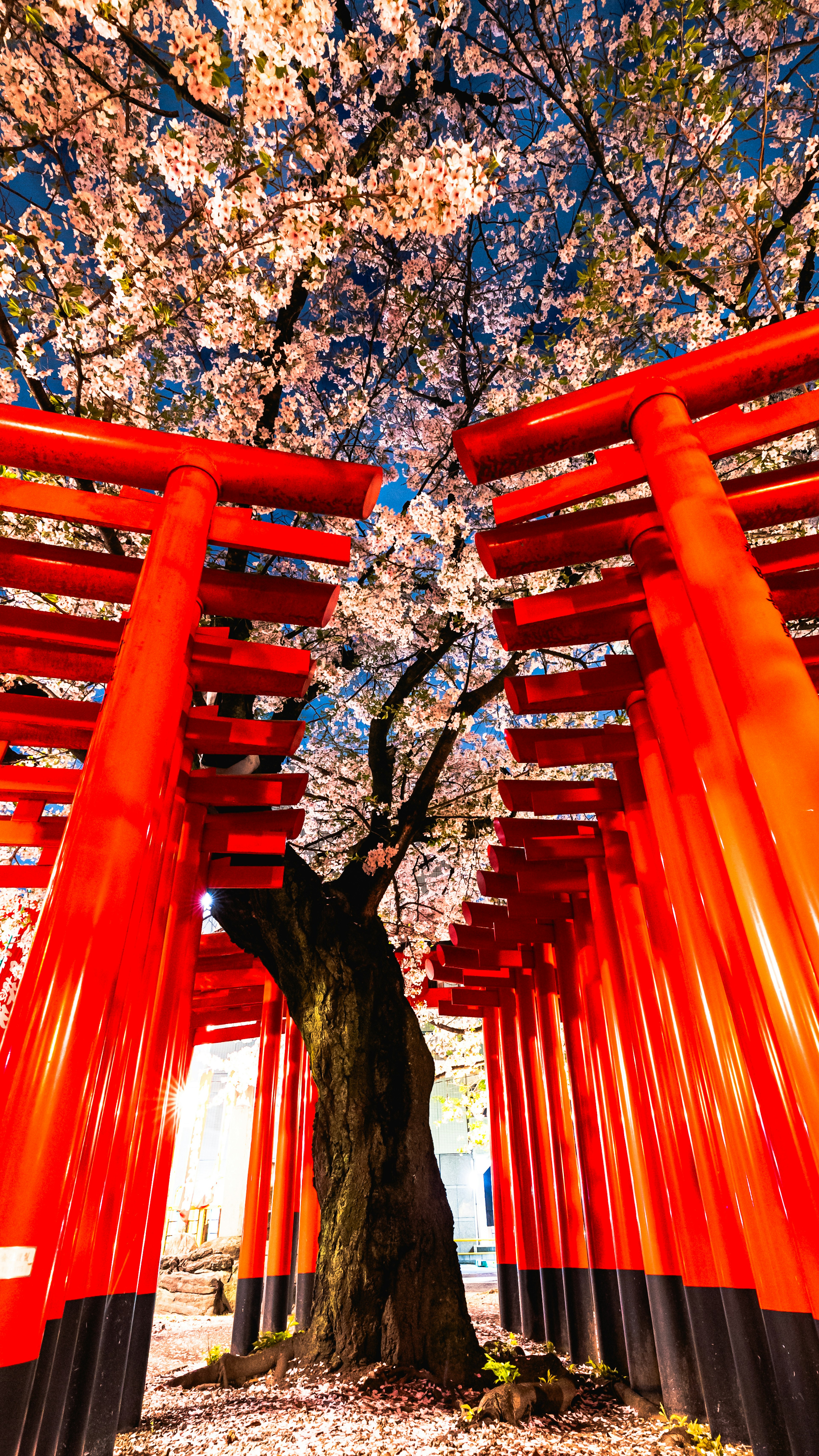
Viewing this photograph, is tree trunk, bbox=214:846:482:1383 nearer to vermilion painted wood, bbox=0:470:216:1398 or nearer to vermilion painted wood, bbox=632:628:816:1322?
vermilion painted wood, bbox=0:470:216:1398

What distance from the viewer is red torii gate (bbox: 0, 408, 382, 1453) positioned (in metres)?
2.49

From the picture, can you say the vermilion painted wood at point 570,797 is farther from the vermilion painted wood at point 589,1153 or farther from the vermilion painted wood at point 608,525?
the vermilion painted wood at point 608,525

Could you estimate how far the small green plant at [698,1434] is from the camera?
3740 mm

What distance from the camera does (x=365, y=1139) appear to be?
5.95m

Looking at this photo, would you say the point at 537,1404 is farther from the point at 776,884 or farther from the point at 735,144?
the point at 735,144

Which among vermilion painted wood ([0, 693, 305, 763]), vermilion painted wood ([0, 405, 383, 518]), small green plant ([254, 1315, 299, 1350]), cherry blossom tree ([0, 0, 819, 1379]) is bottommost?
small green plant ([254, 1315, 299, 1350])

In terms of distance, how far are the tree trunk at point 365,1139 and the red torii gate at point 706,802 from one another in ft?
5.21

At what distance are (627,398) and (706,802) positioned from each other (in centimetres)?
225

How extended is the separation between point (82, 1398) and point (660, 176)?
11.3 metres

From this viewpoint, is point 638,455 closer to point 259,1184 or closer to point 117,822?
point 117,822

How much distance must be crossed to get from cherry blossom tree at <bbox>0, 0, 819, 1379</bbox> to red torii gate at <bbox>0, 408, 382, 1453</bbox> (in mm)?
1278

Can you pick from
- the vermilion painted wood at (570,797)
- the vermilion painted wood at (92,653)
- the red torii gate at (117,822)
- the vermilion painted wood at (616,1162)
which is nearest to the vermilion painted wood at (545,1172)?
the vermilion painted wood at (616,1162)

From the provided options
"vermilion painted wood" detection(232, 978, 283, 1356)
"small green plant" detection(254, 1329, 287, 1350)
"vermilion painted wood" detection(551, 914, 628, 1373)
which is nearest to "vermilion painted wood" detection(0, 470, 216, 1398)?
"vermilion painted wood" detection(551, 914, 628, 1373)

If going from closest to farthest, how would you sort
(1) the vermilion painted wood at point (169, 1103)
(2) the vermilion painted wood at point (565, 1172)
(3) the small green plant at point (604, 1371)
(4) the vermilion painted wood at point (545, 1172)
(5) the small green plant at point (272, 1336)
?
(1) the vermilion painted wood at point (169, 1103), (3) the small green plant at point (604, 1371), (2) the vermilion painted wood at point (565, 1172), (5) the small green plant at point (272, 1336), (4) the vermilion painted wood at point (545, 1172)
